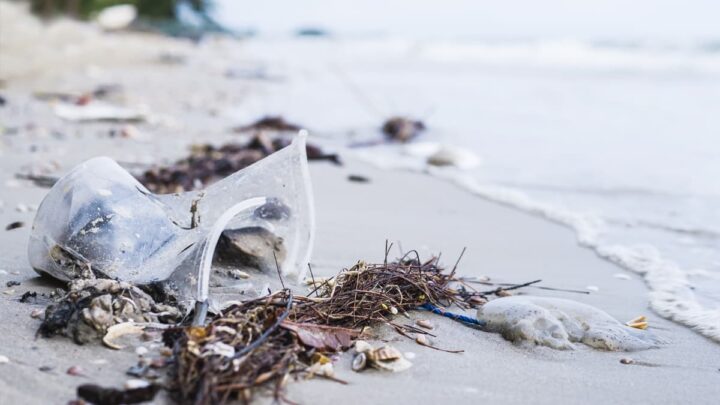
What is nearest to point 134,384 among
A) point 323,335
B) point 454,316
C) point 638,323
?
point 323,335

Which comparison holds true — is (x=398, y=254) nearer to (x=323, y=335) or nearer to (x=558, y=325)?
(x=558, y=325)

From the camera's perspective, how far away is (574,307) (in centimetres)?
276

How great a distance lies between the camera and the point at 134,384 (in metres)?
1.97

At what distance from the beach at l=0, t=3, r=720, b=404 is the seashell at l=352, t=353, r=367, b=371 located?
0.11ft

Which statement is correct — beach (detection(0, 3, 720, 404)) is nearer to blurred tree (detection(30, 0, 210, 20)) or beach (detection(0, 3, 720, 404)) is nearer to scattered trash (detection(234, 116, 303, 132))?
scattered trash (detection(234, 116, 303, 132))

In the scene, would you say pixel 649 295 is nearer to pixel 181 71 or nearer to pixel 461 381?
pixel 461 381

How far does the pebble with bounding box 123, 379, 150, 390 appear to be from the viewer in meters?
1.95

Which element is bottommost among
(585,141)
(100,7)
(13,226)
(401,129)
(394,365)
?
(13,226)

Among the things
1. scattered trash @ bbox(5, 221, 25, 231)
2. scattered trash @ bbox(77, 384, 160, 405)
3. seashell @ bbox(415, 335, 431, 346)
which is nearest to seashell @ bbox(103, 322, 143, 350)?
scattered trash @ bbox(77, 384, 160, 405)

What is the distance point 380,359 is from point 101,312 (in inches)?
33.0

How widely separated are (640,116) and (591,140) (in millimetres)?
2208

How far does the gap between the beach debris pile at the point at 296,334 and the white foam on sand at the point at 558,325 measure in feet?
0.77

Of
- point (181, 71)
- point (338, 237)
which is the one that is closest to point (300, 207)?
point (338, 237)

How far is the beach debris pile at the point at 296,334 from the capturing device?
1.97 meters
